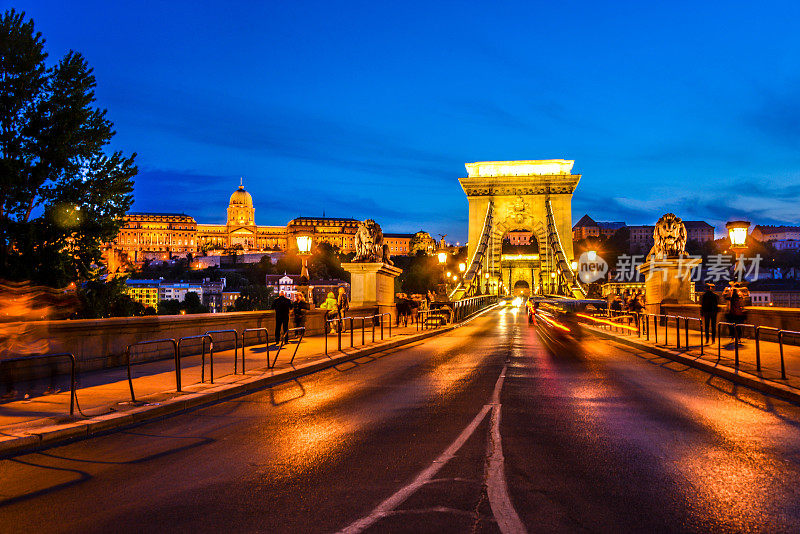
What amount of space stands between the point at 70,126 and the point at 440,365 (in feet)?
59.4

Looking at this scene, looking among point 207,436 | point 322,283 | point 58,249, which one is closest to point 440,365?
point 207,436

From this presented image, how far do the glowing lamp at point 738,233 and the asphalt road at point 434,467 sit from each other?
29.7 feet

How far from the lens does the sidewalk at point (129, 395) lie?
7180mm

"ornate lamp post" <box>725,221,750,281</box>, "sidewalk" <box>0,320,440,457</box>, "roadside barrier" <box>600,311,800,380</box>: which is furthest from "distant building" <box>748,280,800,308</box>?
"sidewalk" <box>0,320,440,457</box>

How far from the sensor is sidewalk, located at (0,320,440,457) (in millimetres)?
7180

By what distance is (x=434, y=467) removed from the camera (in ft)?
18.5

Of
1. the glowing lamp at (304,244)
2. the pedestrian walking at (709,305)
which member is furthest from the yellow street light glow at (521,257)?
the pedestrian walking at (709,305)

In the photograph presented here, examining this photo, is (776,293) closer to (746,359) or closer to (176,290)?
(746,359)

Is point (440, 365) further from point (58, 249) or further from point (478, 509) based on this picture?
point (58, 249)

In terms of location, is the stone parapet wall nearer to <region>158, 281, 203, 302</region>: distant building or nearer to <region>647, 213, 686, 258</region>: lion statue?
<region>647, 213, 686, 258</region>: lion statue

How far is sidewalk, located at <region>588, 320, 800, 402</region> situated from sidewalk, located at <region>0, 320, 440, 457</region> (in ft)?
26.4

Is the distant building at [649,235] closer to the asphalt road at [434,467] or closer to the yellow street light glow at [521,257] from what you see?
the yellow street light glow at [521,257]

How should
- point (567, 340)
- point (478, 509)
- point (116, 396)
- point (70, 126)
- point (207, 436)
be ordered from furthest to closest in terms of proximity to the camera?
1. point (70, 126)
2. point (567, 340)
3. point (116, 396)
4. point (207, 436)
5. point (478, 509)

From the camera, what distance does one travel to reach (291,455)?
6242 mm
